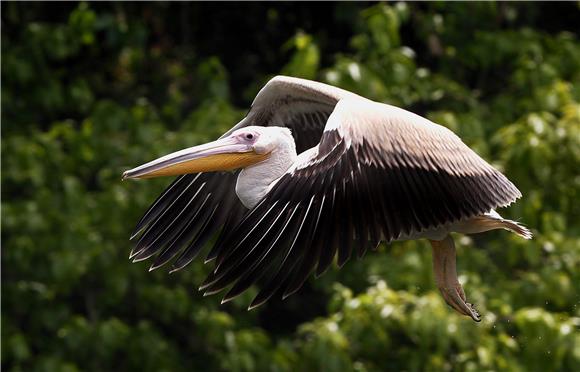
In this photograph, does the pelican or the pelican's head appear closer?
the pelican

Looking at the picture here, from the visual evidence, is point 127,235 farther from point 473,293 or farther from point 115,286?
point 473,293

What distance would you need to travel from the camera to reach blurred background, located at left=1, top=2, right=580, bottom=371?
945cm

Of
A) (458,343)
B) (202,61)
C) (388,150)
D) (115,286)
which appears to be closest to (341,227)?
(388,150)

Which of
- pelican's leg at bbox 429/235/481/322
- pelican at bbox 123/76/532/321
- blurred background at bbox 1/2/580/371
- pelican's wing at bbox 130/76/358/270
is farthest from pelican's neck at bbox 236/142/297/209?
blurred background at bbox 1/2/580/371

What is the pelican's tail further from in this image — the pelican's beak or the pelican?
the pelican's beak

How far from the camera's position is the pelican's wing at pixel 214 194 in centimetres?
678

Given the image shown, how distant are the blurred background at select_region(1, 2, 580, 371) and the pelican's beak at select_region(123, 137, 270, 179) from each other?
3130 millimetres

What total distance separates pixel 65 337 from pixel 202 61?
2582 millimetres

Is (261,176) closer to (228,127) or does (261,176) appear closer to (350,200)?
(350,200)

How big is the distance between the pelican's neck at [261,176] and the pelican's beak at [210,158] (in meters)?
0.04

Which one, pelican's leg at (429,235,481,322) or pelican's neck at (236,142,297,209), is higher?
pelican's neck at (236,142,297,209)

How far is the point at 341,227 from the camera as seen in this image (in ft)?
18.4

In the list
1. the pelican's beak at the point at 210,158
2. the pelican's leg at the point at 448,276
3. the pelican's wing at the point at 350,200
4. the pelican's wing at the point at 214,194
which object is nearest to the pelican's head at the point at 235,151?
the pelican's beak at the point at 210,158

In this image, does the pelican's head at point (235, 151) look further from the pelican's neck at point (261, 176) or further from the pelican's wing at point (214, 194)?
the pelican's wing at point (214, 194)
